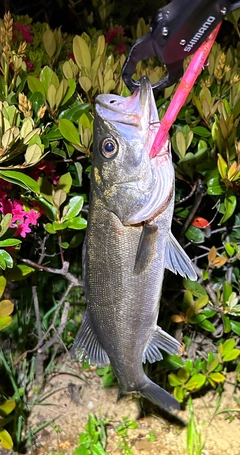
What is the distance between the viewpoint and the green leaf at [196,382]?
241 cm

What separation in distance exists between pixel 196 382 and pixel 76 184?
119 cm

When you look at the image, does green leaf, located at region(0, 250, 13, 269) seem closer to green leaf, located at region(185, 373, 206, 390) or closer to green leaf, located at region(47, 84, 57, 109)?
green leaf, located at region(47, 84, 57, 109)

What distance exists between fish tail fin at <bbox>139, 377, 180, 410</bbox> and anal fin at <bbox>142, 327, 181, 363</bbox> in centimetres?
10

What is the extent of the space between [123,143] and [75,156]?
2.22 feet

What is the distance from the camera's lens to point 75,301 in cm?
282

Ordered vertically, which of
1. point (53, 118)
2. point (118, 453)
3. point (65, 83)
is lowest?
point (118, 453)

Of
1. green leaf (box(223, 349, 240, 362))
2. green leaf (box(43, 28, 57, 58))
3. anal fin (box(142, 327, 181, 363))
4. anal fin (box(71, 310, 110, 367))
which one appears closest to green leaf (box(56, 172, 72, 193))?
anal fin (box(71, 310, 110, 367))

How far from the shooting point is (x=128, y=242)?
4.50ft

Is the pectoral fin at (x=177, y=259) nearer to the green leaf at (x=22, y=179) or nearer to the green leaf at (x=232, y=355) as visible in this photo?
the green leaf at (x=22, y=179)

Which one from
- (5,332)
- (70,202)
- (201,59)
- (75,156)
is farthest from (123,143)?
(5,332)

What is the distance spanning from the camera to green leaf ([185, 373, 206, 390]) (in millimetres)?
2414

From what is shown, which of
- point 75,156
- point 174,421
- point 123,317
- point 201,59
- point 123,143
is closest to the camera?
point 201,59

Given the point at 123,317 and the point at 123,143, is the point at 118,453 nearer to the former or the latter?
the point at 123,317

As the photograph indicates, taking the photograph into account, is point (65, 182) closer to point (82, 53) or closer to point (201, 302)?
point (82, 53)
